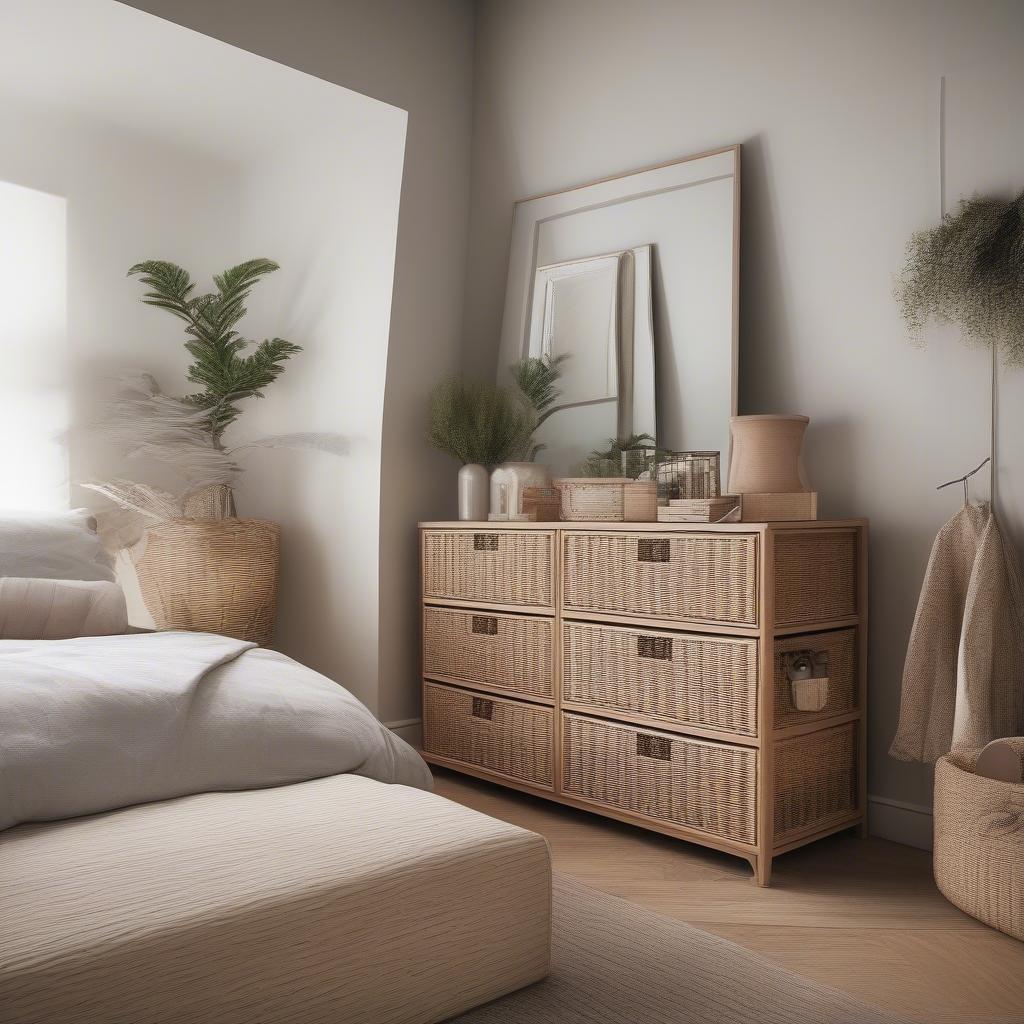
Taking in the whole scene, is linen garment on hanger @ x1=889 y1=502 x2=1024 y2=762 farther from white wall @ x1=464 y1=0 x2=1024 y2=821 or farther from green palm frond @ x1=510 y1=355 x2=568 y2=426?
green palm frond @ x1=510 y1=355 x2=568 y2=426

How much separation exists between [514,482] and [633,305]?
0.66m

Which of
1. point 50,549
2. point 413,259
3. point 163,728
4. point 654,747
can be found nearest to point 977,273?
point 654,747

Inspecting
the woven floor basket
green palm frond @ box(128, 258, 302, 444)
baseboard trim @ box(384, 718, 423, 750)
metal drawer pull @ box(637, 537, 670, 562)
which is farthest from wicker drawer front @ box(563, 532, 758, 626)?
green palm frond @ box(128, 258, 302, 444)

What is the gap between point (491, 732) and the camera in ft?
9.77

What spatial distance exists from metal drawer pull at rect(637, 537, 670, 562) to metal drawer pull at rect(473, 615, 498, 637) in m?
0.62

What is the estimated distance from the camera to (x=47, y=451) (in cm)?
362

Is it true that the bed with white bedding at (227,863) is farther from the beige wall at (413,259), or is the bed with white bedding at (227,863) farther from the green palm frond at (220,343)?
the green palm frond at (220,343)

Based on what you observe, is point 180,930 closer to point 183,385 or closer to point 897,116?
point 897,116

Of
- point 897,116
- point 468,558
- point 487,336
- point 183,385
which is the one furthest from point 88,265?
point 897,116

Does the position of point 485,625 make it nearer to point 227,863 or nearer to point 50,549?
point 50,549

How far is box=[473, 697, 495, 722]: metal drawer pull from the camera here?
9.78 feet

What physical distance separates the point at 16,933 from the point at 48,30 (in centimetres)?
284

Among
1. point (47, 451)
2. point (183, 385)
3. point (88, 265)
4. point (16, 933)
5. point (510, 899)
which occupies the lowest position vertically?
point (510, 899)

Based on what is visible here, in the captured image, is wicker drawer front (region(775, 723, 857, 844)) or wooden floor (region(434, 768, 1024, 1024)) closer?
wooden floor (region(434, 768, 1024, 1024))
